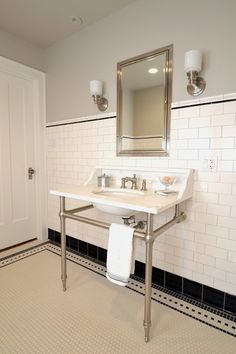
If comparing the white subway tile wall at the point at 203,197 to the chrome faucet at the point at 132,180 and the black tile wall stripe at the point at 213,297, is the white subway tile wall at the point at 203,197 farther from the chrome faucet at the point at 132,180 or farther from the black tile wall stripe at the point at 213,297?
the chrome faucet at the point at 132,180

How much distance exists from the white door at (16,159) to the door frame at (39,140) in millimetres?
46

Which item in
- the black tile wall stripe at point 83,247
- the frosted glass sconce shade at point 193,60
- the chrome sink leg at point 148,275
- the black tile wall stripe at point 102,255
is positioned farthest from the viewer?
the black tile wall stripe at point 83,247

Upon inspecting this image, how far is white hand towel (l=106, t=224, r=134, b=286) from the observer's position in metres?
1.31

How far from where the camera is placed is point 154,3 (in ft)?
5.52

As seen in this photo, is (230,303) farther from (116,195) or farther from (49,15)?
(49,15)

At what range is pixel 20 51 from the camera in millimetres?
2354

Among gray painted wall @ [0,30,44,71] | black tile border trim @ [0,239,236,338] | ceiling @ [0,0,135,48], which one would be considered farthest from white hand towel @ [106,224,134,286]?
gray painted wall @ [0,30,44,71]

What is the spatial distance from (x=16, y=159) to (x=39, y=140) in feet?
1.17

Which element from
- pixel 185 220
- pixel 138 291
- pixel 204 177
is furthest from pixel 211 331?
pixel 204 177

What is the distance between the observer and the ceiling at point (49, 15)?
181 cm

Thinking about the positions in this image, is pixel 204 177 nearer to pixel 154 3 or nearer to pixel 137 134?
pixel 137 134

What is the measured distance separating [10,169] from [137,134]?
1.54 meters

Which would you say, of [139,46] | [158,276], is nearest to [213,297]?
[158,276]

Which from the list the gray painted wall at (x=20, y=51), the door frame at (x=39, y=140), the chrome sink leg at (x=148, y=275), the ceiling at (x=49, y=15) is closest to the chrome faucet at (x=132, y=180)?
the chrome sink leg at (x=148, y=275)
